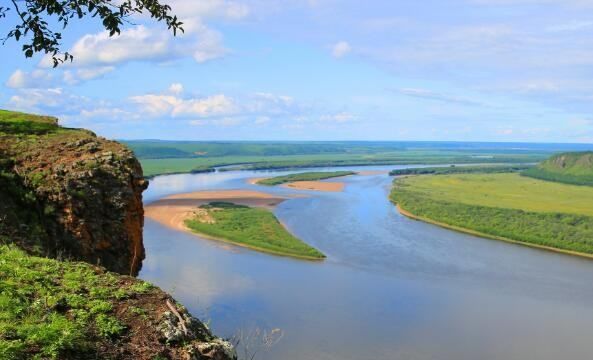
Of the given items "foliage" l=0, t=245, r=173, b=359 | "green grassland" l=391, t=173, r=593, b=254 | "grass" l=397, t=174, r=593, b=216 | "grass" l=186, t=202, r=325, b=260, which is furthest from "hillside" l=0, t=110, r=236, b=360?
"grass" l=397, t=174, r=593, b=216

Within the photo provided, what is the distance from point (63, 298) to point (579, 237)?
138 ft

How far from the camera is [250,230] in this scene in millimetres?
41250

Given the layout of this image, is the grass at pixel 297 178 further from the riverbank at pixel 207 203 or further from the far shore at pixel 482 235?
the far shore at pixel 482 235

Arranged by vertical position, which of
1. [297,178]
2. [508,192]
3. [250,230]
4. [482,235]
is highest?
[508,192]

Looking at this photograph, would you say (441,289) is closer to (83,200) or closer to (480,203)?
(83,200)

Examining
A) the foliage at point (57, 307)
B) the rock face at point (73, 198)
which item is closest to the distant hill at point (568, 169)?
the rock face at point (73, 198)

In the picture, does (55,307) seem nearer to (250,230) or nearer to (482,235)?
(250,230)

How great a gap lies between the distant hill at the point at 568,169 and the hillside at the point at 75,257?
86196 millimetres

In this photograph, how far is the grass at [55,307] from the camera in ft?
17.7

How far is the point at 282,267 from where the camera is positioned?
32000 millimetres

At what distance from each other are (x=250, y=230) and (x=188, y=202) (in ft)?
61.3

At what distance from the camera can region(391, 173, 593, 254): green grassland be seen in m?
42.4

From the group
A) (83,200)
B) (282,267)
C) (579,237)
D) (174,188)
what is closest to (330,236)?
(282,267)

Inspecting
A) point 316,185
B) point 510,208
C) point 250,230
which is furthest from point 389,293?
point 316,185
